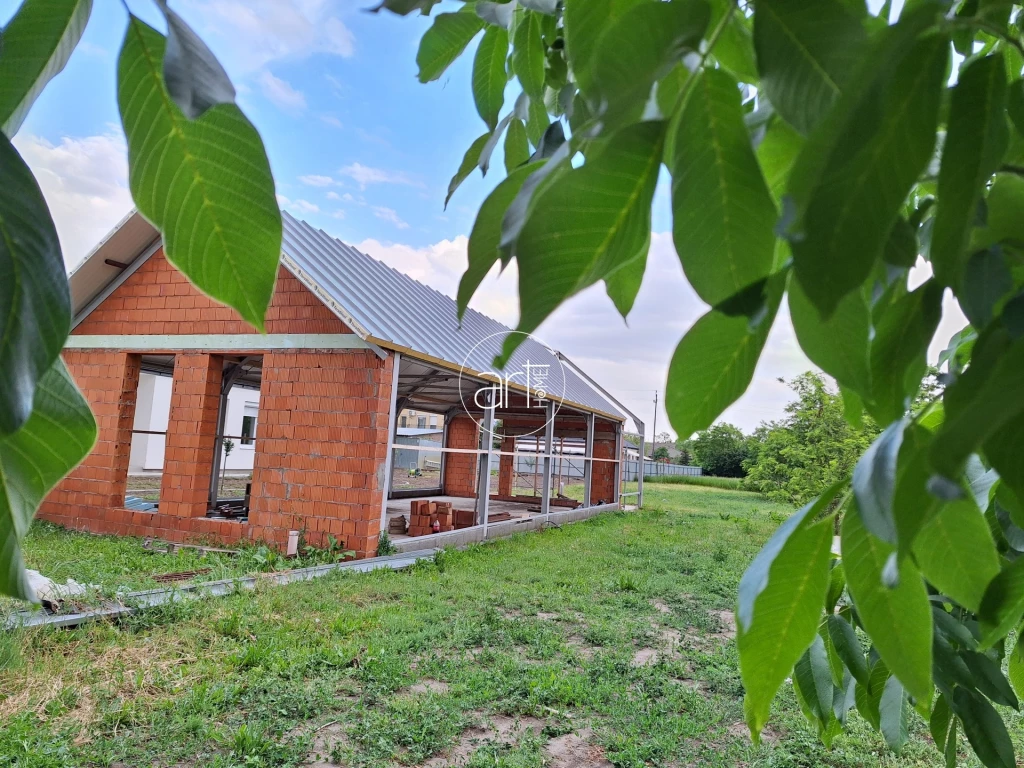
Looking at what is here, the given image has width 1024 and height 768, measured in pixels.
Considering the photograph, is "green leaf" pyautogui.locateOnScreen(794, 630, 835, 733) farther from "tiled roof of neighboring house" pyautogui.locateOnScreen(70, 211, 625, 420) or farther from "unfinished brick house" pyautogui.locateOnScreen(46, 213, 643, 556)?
"unfinished brick house" pyautogui.locateOnScreen(46, 213, 643, 556)

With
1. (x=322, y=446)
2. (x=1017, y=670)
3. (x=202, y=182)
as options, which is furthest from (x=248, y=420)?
(x=202, y=182)

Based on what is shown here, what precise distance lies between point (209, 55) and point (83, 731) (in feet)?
11.6

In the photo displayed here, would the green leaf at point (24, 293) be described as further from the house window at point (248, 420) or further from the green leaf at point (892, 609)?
the house window at point (248, 420)

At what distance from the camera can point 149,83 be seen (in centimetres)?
34

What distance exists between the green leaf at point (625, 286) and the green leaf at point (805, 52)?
0.47 feet

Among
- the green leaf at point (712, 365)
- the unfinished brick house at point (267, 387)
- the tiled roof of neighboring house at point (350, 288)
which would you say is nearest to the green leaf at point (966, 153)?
the green leaf at point (712, 365)

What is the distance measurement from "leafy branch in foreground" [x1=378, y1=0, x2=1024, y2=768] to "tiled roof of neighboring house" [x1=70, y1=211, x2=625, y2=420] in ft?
17.6

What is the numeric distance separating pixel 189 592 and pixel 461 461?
12009mm

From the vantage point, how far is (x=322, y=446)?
6.88 m

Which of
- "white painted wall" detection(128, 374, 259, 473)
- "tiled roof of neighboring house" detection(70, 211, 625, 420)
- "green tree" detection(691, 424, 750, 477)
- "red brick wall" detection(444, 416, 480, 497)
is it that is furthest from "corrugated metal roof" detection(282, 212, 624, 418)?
"green tree" detection(691, 424, 750, 477)

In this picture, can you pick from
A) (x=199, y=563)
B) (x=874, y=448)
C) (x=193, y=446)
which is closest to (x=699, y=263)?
(x=874, y=448)

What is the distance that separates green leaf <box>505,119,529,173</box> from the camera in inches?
30.5

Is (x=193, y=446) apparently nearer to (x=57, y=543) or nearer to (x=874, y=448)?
(x=57, y=543)

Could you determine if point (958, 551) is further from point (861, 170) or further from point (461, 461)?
point (461, 461)
